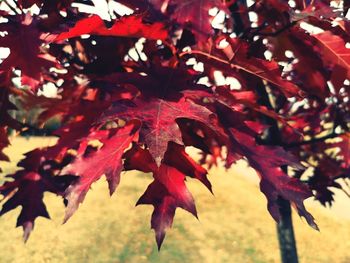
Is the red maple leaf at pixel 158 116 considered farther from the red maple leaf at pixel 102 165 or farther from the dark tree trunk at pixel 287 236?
the dark tree trunk at pixel 287 236

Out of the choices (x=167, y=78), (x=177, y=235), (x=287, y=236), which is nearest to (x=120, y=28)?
(x=167, y=78)

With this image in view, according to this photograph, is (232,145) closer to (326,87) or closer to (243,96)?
(243,96)

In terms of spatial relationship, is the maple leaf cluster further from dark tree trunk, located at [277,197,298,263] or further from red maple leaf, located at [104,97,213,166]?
dark tree trunk, located at [277,197,298,263]

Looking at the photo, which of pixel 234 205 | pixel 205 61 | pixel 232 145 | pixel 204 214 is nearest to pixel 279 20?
pixel 205 61

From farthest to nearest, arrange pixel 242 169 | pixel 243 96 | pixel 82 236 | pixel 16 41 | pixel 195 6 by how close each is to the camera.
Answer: pixel 242 169 < pixel 82 236 < pixel 243 96 < pixel 16 41 < pixel 195 6

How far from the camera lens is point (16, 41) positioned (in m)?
0.98

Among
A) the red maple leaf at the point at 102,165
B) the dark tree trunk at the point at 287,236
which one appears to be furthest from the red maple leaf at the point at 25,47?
the dark tree trunk at the point at 287,236

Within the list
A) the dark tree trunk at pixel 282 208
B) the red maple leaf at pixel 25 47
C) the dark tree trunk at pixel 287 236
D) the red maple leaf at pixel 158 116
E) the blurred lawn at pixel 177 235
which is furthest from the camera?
the blurred lawn at pixel 177 235

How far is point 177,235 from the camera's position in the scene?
474 cm

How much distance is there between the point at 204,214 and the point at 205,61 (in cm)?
459

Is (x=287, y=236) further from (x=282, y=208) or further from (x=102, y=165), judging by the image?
(x=102, y=165)

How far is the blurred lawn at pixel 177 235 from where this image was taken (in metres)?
4.25

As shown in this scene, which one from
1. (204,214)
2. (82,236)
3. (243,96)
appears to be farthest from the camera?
(204,214)

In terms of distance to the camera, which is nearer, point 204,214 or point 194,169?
point 194,169
